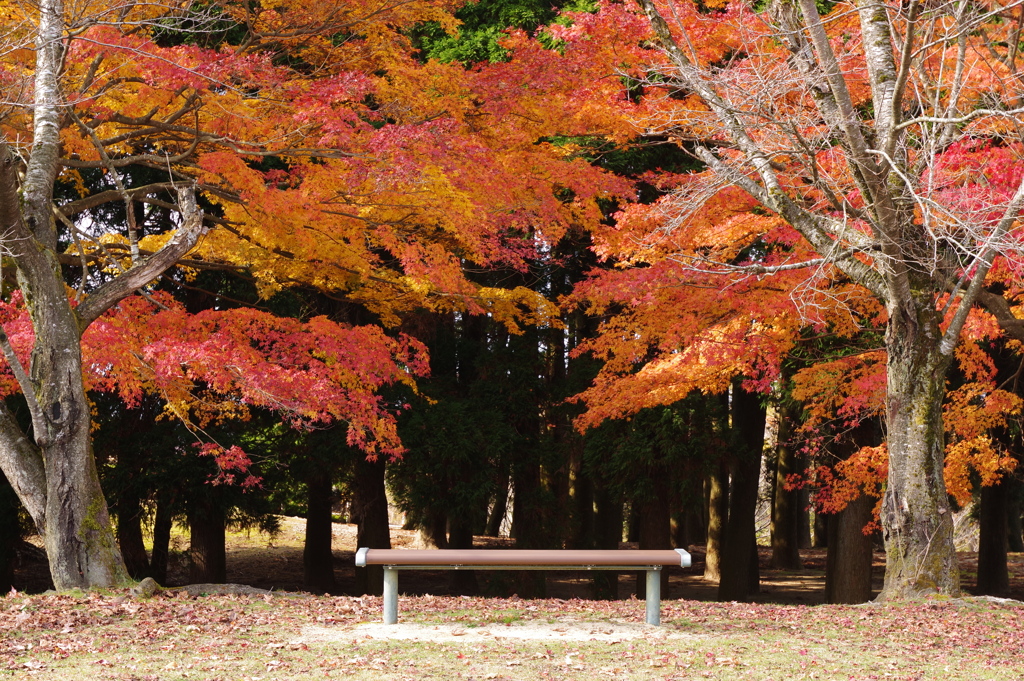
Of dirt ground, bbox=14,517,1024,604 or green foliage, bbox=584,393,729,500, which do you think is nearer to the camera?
green foliage, bbox=584,393,729,500

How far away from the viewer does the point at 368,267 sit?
1188 cm

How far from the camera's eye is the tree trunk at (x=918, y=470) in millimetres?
9047

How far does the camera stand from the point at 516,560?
7.35 meters

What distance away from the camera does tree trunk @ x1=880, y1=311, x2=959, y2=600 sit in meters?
9.05

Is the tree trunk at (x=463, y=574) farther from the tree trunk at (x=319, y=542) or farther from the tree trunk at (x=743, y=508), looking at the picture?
the tree trunk at (x=743, y=508)

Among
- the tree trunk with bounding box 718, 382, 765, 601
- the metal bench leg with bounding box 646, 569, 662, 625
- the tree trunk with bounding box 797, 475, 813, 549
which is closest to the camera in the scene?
the metal bench leg with bounding box 646, 569, 662, 625

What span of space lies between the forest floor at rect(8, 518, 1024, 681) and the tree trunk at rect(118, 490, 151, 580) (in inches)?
253

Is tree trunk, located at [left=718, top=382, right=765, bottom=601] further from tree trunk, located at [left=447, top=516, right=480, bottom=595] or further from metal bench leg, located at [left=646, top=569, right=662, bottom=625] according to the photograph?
metal bench leg, located at [left=646, top=569, right=662, bottom=625]

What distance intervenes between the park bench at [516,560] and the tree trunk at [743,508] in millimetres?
9206

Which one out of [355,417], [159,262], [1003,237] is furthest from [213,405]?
[1003,237]

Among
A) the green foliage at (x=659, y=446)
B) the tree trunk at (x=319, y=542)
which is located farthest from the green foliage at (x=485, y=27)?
the tree trunk at (x=319, y=542)

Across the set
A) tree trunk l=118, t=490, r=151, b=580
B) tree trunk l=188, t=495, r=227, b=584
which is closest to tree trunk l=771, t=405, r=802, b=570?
tree trunk l=188, t=495, r=227, b=584

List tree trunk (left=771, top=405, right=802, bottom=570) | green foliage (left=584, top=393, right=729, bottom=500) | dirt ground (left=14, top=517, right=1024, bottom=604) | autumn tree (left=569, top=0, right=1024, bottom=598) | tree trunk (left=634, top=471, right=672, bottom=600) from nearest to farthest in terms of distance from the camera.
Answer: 1. autumn tree (left=569, top=0, right=1024, bottom=598)
2. green foliage (left=584, top=393, right=729, bottom=500)
3. tree trunk (left=634, top=471, right=672, bottom=600)
4. dirt ground (left=14, top=517, right=1024, bottom=604)
5. tree trunk (left=771, top=405, right=802, bottom=570)

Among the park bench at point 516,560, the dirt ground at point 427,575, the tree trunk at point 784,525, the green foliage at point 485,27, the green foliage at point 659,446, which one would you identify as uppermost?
the green foliage at point 485,27
